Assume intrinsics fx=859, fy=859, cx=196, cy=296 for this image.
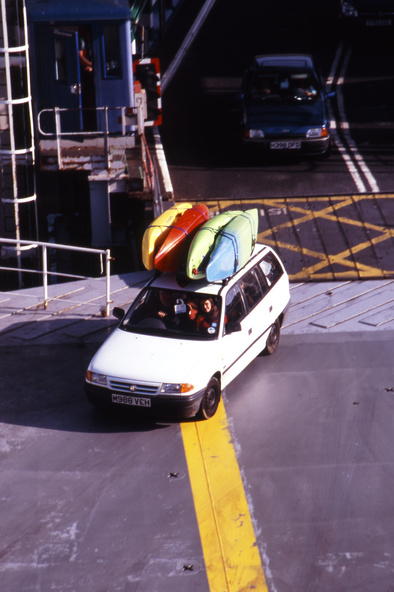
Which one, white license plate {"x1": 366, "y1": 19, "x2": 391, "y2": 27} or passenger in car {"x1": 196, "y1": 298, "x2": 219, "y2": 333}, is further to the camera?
white license plate {"x1": 366, "y1": 19, "x2": 391, "y2": 27}

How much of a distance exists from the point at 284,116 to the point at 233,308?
9041mm

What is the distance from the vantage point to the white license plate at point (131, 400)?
10.4 m

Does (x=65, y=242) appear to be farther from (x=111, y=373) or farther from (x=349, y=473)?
(x=349, y=473)

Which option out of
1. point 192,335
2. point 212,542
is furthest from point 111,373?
point 212,542

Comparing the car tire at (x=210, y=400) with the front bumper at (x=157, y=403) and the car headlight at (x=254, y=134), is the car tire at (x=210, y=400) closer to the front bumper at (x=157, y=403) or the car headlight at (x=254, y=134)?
the front bumper at (x=157, y=403)

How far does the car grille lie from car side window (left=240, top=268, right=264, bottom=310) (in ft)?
7.12

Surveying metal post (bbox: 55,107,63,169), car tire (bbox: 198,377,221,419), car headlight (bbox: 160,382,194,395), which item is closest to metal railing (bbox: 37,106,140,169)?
metal post (bbox: 55,107,63,169)

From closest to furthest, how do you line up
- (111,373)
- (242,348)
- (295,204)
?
(111,373) → (242,348) → (295,204)

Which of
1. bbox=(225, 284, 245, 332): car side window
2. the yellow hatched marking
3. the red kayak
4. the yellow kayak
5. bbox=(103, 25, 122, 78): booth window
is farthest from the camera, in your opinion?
bbox=(103, 25, 122, 78): booth window

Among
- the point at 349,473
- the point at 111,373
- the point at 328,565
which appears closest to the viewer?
the point at 328,565

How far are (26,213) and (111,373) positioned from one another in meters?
7.90

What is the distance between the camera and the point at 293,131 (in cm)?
1911

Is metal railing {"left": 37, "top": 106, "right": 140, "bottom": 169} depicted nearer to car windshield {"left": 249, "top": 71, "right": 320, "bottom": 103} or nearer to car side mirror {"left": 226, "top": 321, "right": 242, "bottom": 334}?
car windshield {"left": 249, "top": 71, "right": 320, "bottom": 103}

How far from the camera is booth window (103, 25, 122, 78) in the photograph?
18328mm
